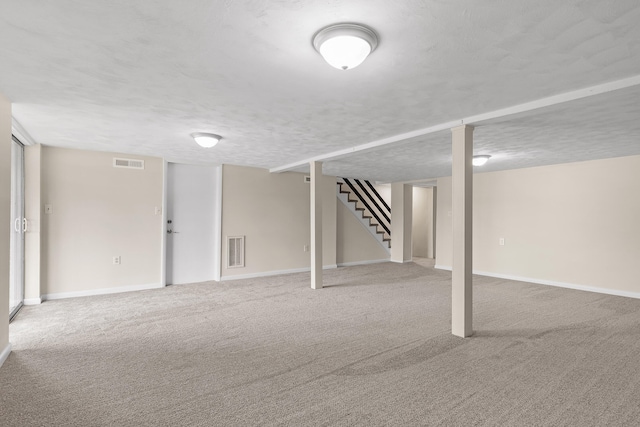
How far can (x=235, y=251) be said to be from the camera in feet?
21.7

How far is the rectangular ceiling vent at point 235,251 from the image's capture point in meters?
6.53

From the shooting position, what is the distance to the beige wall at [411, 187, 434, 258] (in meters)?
10.3

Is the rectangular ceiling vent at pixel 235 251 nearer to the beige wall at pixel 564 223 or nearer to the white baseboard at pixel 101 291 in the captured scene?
the white baseboard at pixel 101 291

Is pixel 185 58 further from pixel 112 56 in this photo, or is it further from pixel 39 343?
pixel 39 343

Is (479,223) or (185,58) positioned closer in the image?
(185,58)

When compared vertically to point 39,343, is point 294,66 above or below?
above

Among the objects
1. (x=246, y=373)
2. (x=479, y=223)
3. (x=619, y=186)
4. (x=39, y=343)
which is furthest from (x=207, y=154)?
(x=619, y=186)

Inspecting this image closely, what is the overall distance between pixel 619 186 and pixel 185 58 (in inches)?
262

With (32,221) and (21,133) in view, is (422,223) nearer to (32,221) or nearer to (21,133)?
(32,221)

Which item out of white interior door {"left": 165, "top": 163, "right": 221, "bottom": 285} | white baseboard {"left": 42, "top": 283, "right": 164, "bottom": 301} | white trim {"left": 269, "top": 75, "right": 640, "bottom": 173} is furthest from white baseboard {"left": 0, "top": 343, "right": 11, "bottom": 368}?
white trim {"left": 269, "top": 75, "right": 640, "bottom": 173}

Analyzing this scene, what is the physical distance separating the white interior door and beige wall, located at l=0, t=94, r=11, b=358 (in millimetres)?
3100

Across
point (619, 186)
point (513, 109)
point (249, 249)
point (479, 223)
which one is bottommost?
point (249, 249)

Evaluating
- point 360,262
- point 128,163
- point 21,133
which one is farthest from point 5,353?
point 360,262

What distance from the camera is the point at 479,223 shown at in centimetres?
722
